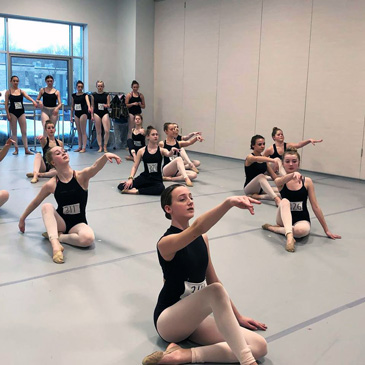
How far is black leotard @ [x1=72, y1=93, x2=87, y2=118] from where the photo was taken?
10359 mm

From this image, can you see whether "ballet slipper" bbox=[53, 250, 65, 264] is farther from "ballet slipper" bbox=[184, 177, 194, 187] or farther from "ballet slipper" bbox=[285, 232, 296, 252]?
"ballet slipper" bbox=[184, 177, 194, 187]

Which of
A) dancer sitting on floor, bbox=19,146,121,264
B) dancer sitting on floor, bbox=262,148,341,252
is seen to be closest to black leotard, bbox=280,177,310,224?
dancer sitting on floor, bbox=262,148,341,252

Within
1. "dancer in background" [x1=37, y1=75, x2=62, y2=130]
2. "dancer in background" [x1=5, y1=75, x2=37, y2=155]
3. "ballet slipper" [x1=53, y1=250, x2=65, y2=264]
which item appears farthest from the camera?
"dancer in background" [x1=37, y1=75, x2=62, y2=130]

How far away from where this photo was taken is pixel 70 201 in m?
3.89

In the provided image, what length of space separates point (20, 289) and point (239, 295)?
1469 mm

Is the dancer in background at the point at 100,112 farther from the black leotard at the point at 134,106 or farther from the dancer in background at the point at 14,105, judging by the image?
the dancer in background at the point at 14,105

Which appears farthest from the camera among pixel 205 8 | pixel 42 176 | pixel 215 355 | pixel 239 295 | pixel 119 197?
pixel 205 8

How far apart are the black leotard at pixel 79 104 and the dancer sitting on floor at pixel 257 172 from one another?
Answer: 5712 mm

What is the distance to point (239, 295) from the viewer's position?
3025 mm

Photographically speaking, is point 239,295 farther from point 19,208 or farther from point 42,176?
→ point 42,176

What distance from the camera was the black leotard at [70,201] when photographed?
3.86 metres

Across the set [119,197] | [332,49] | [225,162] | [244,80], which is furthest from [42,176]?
[332,49]

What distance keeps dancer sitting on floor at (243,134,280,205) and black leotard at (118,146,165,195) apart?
46.5 inches

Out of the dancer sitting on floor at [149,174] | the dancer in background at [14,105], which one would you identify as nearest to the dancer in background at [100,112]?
the dancer in background at [14,105]
